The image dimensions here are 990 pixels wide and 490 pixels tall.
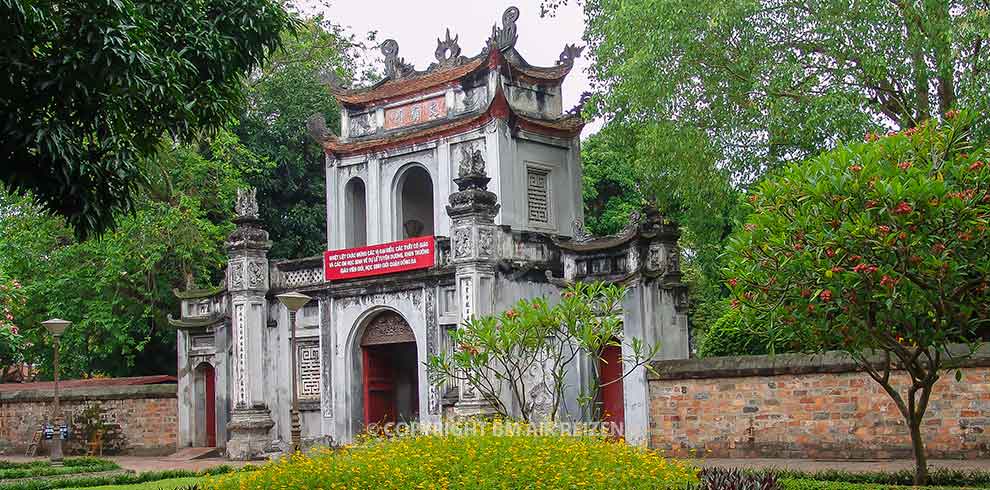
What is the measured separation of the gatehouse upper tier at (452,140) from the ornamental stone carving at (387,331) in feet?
6.46

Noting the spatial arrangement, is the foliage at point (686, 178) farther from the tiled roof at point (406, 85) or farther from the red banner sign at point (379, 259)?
the red banner sign at point (379, 259)

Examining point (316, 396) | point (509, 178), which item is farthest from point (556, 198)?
point (316, 396)

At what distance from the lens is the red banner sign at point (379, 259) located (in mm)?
24844

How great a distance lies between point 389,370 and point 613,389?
20.2 ft

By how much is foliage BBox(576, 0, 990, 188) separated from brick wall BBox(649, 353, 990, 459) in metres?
3.69

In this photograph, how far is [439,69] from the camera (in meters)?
26.8

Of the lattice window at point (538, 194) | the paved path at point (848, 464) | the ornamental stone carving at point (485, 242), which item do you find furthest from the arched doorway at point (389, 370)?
the paved path at point (848, 464)

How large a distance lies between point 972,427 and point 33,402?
81.5 ft

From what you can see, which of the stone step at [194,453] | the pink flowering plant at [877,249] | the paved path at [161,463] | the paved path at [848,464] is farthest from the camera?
the stone step at [194,453]

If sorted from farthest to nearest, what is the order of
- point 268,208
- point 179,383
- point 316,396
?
point 268,208 → point 179,383 → point 316,396

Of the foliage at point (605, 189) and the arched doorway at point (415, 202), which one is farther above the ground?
the foliage at point (605, 189)

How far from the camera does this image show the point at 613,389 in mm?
23375

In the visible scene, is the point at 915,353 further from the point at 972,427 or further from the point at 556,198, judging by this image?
the point at 556,198

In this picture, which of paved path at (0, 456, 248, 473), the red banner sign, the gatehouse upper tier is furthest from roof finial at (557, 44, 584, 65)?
paved path at (0, 456, 248, 473)
